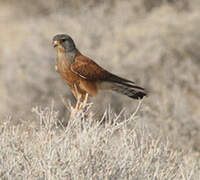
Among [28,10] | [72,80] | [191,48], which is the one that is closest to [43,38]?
[191,48]

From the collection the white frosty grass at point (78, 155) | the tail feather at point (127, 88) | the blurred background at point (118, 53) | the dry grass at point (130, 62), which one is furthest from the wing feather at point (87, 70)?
the blurred background at point (118, 53)

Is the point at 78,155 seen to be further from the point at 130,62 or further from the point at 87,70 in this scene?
the point at 130,62

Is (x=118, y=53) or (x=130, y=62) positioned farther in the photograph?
(x=118, y=53)

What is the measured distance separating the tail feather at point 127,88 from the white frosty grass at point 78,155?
4.69ft

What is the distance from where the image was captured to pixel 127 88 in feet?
19.9

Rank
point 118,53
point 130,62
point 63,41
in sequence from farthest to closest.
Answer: point 118,53, point 130,62, point 63,41

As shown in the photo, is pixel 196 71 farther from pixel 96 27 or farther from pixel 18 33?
pixel 18 33

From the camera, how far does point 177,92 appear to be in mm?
9812

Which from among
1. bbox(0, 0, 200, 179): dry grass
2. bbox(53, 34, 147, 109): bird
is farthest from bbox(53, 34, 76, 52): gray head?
bbox(0, 0, 200, 179): dry grass

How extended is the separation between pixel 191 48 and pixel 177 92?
336 centimetres

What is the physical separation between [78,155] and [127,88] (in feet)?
7.79

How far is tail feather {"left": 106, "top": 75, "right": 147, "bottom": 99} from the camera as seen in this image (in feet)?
19.4

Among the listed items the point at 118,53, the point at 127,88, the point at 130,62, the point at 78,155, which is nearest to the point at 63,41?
the point at 127,88

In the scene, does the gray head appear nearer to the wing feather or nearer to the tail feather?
the wing feather
